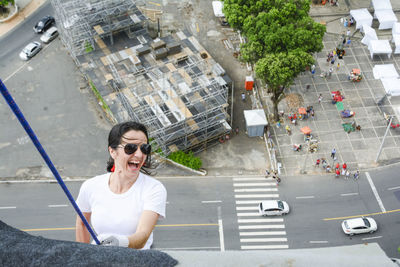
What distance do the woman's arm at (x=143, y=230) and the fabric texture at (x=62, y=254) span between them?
199 inches

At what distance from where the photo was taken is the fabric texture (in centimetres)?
621

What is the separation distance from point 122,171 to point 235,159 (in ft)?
148

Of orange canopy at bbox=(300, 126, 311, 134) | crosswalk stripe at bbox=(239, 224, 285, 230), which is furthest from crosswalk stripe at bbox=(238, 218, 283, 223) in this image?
orange canopy at bbox=(300, 126, 311, 134)

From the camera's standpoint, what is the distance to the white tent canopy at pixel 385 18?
7375cm

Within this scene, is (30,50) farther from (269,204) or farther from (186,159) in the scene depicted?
(269,204)

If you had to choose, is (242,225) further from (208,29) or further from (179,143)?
(208,29)

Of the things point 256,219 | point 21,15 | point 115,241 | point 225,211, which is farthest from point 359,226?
point 21,15

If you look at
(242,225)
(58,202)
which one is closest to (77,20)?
(58,202)

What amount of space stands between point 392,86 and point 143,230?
60.4 metres

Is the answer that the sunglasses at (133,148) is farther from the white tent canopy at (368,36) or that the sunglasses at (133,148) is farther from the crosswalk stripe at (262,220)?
the white tent canopy at (368,36)

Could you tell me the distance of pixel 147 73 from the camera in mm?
60969

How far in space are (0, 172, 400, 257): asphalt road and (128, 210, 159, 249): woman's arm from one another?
37.8 meters

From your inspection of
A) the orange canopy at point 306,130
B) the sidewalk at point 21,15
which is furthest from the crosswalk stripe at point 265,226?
the sidewalk at point 21,15

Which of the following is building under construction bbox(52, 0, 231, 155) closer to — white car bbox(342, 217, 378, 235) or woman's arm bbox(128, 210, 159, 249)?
white car bbox(342, 217, 378, 235)
